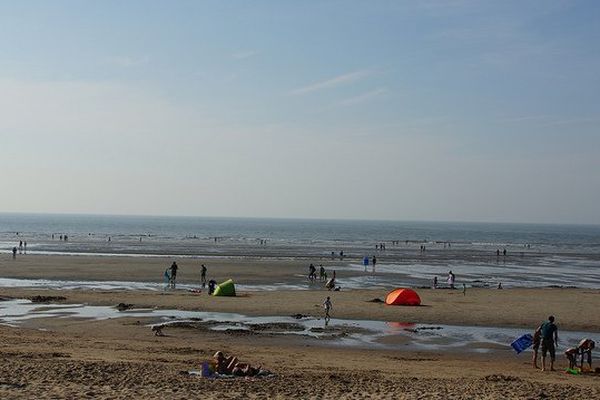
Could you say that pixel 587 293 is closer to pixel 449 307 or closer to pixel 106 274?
pixel 449 307

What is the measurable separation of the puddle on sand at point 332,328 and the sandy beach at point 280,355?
34.5 inches

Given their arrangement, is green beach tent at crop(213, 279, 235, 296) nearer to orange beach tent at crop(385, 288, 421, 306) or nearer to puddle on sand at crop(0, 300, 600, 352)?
puddle on sand at crop(0, 300, 600, 352)

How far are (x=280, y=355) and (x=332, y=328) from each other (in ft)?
20.5

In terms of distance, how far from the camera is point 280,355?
20.5 metres

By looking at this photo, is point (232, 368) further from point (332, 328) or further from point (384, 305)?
point (384, 305)

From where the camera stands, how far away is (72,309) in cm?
3022

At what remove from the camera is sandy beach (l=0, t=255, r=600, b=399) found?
48.9 feet

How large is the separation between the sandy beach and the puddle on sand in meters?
0.88

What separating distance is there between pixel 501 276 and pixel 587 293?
1456 centimetres

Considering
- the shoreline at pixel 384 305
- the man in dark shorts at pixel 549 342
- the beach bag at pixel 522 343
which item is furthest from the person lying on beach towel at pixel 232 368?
the shoreline at pixel 384 305

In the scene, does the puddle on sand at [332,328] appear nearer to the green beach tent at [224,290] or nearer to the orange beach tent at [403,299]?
the orange beach tent at [403,299]

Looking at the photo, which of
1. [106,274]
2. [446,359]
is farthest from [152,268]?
[446,359]

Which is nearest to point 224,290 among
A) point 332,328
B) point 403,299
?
point 403,299

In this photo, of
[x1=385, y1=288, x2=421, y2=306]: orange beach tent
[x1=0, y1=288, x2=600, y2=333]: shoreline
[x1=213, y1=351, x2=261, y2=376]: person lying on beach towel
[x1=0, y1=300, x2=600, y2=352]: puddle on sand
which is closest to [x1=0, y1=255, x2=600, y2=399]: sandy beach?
[x1=0, y1=288, x2=600, y2=333]: shoreline
